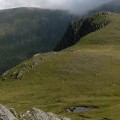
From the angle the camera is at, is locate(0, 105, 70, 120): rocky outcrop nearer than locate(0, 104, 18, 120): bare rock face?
No

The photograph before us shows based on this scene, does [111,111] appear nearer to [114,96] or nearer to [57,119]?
[114,96]

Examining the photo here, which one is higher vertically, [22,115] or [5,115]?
[5,115]

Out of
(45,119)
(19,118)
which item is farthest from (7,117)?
(45,119)

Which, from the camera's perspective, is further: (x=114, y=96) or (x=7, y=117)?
(x=114, y=96)

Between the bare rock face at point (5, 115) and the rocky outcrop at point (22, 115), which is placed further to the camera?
the rocky outcrop at point (22, 115)

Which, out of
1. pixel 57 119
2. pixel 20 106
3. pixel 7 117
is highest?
pixel 7 117

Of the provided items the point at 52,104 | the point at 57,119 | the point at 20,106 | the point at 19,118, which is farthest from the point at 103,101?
the point at 19,118

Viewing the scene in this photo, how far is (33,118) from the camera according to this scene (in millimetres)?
68375

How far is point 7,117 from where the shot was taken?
5981cm

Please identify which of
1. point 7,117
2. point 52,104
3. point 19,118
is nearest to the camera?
point 7,117

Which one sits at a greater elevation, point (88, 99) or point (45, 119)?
point (45, 119)

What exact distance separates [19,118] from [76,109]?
380 feet

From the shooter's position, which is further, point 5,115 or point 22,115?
point 22,115

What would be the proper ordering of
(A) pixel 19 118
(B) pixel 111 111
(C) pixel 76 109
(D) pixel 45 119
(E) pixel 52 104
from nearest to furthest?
(A) pixel 19 118 < (D) pixel 45 119 < (B) pixel 111 111 < (C) pixel 76 109 < (E) pixel 52 104
